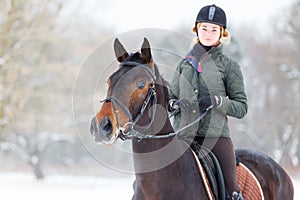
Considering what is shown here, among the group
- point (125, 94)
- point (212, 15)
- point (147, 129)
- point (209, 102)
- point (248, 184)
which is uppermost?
point (212, 15)

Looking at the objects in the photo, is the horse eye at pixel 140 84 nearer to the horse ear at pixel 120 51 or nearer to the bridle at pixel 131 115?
the bridle at pixel 131 115

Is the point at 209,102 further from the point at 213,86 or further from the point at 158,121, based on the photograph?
the point at 158,121

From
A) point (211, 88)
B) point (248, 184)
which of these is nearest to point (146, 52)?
point (211, 88)

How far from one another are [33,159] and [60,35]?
9.35 metres

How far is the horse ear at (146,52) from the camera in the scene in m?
3.90

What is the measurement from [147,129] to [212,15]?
1246 millimetres

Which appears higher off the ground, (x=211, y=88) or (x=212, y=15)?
(x=212, y=15)

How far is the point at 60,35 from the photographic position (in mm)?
21281

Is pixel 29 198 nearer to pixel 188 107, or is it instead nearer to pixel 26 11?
pixel 26 11

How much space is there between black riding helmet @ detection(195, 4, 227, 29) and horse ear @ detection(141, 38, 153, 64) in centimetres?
86

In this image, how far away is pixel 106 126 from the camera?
3.60 metres

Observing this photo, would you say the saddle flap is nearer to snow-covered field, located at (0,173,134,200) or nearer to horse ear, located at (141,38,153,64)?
horse ear, located at (141,38,153,64)

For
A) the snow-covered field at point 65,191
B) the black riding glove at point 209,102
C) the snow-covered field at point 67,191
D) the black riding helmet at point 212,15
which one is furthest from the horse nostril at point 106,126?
the snow-covered field at point 65,191

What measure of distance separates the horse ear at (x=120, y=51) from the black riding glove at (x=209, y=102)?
0.75 m
